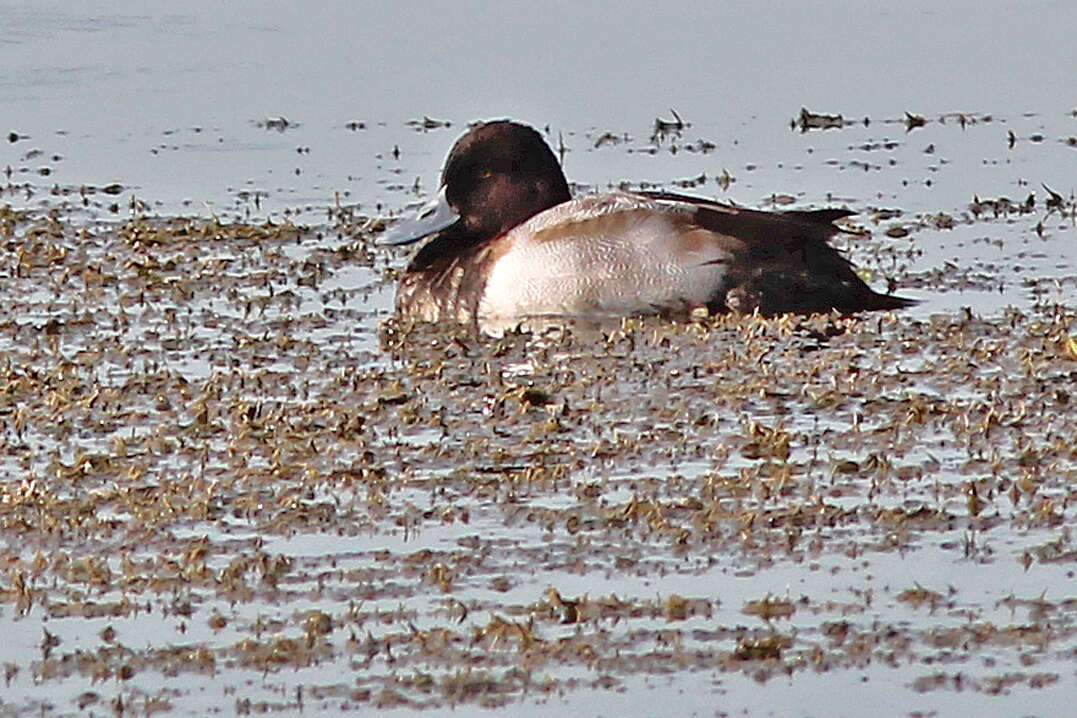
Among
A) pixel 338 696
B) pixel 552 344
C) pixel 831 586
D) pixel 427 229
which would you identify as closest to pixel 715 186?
pixel 427 229

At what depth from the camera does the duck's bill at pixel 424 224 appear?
37.1 ft

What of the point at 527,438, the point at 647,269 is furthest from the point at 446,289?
the point at 527,438

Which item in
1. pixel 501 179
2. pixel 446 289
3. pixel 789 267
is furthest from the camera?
pixel 501 179

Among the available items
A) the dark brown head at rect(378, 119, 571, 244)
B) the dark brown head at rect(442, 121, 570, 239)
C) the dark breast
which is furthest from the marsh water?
the dark brown head at rect(442, 121, 570, 239)

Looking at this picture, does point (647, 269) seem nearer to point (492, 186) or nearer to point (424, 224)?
point (492, 186)

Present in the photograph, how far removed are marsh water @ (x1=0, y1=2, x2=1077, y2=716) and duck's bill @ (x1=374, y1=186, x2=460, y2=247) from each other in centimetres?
18

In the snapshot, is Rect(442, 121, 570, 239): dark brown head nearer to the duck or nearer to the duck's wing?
the duck

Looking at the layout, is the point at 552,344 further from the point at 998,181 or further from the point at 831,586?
the point at 998,181

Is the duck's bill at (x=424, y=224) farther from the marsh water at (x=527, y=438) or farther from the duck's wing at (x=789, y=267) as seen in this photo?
the duck's wing at (x=789, y=267)

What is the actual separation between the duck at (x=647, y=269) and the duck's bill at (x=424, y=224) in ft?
2.03

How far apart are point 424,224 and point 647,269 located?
1.45m

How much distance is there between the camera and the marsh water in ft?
19.9

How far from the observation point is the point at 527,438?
813 cm

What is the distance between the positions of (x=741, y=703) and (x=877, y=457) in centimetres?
204
